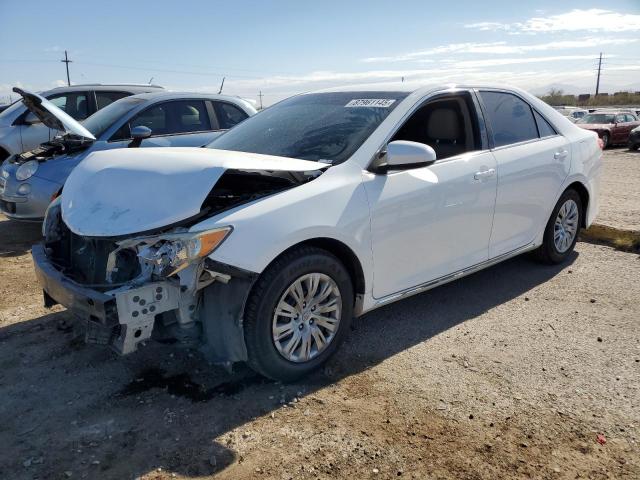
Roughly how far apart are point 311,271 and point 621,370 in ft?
6.76

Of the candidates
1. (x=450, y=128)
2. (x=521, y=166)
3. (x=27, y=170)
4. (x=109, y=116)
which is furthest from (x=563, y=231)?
(x=27, y=170)

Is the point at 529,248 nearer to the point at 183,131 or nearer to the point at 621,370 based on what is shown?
the point at 621,370

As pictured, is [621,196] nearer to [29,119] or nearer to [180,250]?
[180,250]

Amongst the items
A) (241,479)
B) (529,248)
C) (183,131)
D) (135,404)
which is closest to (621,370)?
(529,248)

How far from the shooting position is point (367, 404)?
10.0 feet

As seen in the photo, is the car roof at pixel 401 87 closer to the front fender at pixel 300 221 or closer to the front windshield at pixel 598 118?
the front fender at pixel 300 221

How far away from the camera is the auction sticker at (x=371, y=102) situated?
3855 millimetres

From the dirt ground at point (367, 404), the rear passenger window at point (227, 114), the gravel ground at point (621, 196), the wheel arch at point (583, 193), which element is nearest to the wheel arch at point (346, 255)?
the dirt ground at point (367, 404)

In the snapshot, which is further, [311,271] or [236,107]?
[236,107]

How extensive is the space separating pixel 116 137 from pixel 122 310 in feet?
14.7

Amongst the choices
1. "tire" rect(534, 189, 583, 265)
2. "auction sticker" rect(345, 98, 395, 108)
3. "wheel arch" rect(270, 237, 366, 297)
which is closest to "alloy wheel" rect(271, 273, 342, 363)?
"wheel arch" rect(270, 237, 366, 297)

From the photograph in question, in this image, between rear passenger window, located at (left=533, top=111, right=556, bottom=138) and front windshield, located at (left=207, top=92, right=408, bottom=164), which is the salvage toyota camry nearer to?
front windshield, located at (left=207, top=92, right=408, bottom=164)

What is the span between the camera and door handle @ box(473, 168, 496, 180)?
13.5 feet

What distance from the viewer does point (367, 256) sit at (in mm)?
3438
